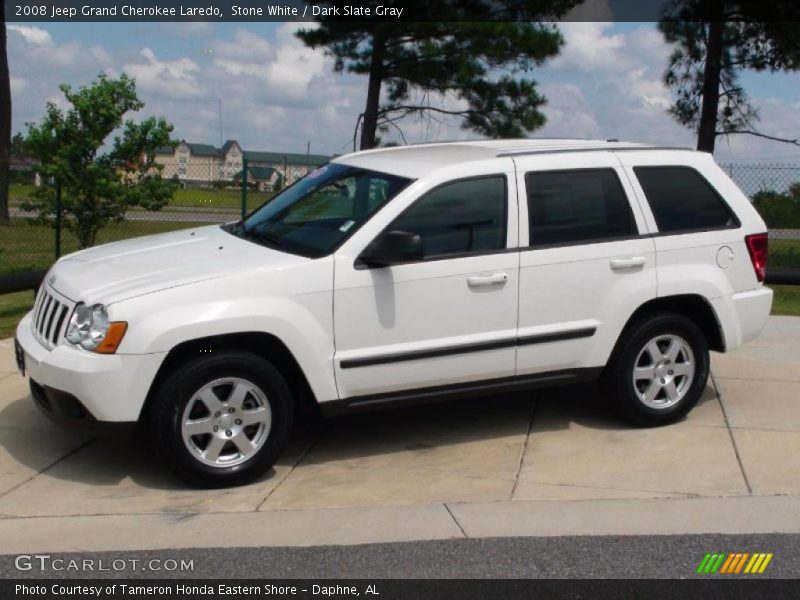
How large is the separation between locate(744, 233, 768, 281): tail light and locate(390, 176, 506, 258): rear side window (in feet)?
6.02

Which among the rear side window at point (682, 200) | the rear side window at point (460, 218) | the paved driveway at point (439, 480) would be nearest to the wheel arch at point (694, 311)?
the rear side window at point (682, 200)

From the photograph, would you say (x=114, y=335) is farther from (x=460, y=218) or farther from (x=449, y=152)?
(x=449, y=152)

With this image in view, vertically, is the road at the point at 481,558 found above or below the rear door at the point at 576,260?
below

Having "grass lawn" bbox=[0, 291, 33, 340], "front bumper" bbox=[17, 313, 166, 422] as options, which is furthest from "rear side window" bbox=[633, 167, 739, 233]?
"grass lawn" bbox=[0, 291, 33, 340]

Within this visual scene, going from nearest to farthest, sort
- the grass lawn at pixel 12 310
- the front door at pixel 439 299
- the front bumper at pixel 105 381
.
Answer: the front bumper at pixel 105 381 → the front door at pixel 439 299 → the grass lawn at pixel 12 310

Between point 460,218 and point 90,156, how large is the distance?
A: 10.0m

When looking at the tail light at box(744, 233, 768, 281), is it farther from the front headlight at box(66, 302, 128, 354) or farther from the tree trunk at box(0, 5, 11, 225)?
the tree trunk at box(0, 5, 11, 225)

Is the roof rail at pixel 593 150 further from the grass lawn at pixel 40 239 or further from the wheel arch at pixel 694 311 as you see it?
the grass lawn at pixel 40 239

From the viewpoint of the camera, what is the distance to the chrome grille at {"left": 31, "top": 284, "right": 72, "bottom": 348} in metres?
5.87

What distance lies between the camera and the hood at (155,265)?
18.7ft

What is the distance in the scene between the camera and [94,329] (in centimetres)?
560

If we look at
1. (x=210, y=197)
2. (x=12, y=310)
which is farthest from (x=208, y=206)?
(x=12, y=310)

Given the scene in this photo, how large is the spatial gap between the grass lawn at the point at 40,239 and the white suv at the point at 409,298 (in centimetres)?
964

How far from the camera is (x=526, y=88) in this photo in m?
20.5
